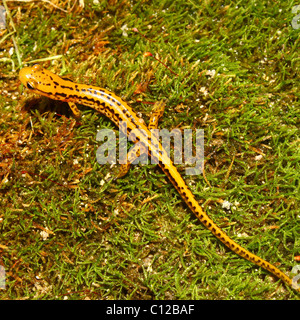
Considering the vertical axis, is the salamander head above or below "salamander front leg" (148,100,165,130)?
above

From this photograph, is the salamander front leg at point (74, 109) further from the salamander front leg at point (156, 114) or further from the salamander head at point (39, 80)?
the salamander front leg at point (156, 114)

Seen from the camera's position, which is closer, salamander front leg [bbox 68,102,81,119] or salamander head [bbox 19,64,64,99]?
salamander head [bbox 19,64,64,99]

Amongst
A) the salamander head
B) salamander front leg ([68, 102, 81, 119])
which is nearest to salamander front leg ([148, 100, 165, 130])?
salamander front leg ([68, 102, 81, 119])

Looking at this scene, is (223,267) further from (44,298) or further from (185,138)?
(44,298)

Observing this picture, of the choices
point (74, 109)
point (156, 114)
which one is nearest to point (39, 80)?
point (74, 109)

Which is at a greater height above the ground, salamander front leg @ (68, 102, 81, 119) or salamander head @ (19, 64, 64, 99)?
salamander head @ (19, 64, 64, 99)

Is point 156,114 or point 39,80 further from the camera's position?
point 156,114

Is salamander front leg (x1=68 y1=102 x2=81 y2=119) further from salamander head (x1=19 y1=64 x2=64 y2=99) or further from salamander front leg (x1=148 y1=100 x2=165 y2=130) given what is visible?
salamander front leg (x1=148 y1=100 x2=165 y2=130)

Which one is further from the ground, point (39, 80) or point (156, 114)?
point (39, 80)

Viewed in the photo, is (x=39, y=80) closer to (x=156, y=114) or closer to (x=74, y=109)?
(x=74, y=109)

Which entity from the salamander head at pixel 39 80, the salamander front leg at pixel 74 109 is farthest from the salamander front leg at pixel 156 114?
the salamander head at pixel 39 80

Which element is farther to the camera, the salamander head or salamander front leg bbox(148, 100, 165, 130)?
salamander front leg bbox(148, 100, 165, 130)
